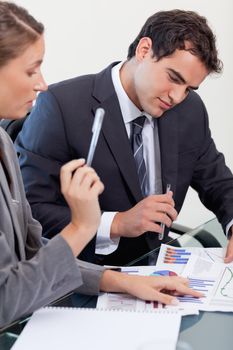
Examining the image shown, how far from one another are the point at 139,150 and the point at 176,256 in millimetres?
397

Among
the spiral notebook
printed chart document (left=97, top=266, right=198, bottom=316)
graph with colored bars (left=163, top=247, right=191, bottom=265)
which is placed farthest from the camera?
graph with colored bars (left=163, top=247, right=191, bottom=265)

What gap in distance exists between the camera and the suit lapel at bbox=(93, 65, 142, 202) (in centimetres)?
166

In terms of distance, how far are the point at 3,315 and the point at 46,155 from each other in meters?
0.68

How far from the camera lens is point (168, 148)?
1751 mm

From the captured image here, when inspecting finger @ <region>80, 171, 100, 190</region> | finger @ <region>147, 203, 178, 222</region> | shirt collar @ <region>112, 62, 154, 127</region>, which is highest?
finger @ <region>80, 171, 100, 190</region>

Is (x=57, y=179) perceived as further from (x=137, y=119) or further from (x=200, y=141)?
(x=200, y=141)

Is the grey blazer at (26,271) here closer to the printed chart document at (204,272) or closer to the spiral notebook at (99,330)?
the spiral notebook at (99,330)

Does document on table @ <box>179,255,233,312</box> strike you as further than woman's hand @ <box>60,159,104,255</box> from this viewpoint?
Yes

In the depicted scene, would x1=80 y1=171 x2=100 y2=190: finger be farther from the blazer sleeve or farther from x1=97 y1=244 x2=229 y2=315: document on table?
x1=97 y1=244 x2=229 y2=315: document on table

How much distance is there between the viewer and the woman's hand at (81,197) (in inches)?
41.2

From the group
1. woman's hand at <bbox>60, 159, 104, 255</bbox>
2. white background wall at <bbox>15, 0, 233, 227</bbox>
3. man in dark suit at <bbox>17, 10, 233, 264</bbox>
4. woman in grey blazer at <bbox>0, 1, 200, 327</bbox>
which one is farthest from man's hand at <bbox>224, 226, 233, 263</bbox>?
white background wall at <bbox>15, 0, 233, 227</bbox>

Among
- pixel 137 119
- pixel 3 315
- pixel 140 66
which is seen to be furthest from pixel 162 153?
pixel 3 315

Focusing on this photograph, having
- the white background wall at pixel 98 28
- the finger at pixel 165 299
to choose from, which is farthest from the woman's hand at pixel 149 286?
the white background wall at pixel 98 28

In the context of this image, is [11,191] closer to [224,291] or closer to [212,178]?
[224,291]
